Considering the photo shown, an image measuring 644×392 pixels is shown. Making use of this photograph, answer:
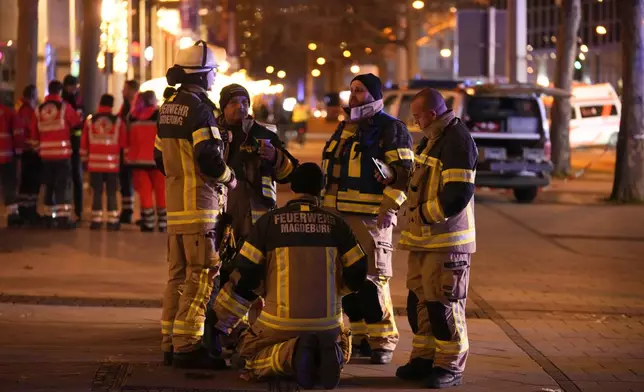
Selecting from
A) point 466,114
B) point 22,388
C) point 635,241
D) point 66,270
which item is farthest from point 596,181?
point 22,388

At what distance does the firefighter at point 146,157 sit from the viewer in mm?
15336

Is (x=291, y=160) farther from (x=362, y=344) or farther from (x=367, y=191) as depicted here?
(x=362, y=344)

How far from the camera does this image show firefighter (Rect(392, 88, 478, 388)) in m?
7.60

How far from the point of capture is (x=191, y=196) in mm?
7906

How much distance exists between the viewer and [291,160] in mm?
8414

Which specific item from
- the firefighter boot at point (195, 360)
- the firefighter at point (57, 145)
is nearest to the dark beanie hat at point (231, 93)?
the firefighter boot at point (195, 360)

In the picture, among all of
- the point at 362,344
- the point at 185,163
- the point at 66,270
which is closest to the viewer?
the point at 185,163

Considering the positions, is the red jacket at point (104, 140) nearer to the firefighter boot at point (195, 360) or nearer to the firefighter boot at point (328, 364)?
the firefighter boot at point (195, 360)

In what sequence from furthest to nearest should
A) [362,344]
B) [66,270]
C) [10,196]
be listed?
[10,196]
[66,270]
[362,344]

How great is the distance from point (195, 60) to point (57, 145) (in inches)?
305

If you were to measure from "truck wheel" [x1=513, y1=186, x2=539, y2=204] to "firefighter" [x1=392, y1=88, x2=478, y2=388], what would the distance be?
1428cm

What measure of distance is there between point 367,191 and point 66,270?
4908 millimetres

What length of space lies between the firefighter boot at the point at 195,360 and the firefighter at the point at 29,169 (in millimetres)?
8223

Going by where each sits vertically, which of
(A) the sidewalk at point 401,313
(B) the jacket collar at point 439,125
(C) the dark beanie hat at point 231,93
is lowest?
(A) the sidewalk at point 401,313
